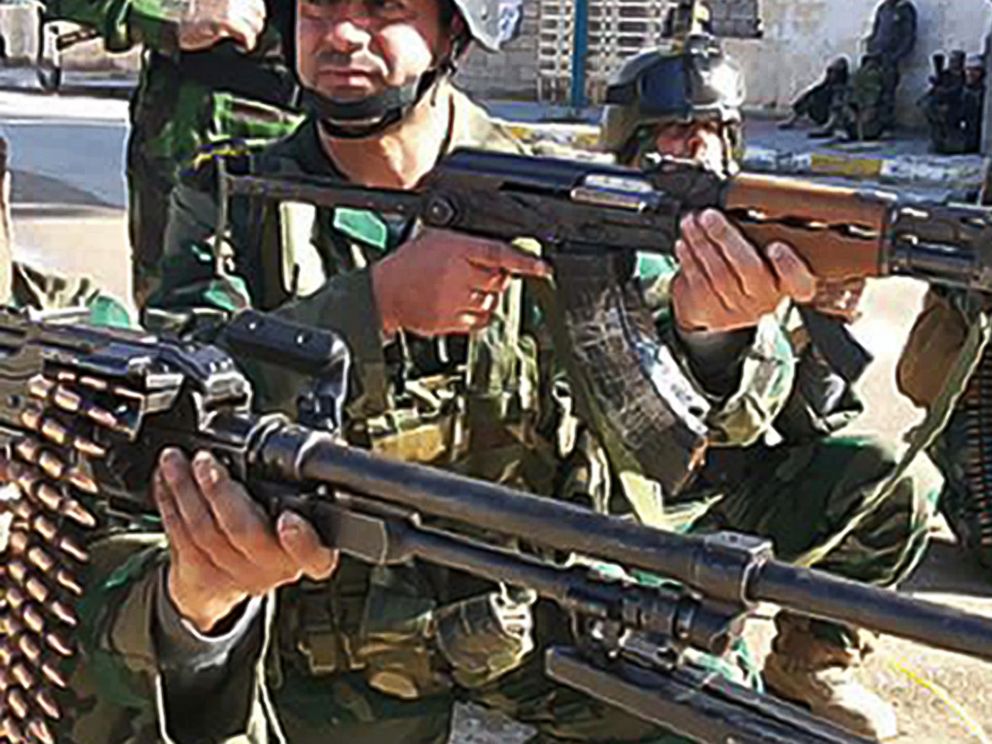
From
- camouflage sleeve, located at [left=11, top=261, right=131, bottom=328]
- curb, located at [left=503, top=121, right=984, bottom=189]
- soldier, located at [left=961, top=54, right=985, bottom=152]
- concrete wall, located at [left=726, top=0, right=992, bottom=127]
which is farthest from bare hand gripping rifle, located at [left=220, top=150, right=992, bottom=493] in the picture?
concrete wall, located at [left=726, top=0, right=992, bottom=127]

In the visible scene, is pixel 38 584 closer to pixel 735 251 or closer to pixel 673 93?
pixel 735 251

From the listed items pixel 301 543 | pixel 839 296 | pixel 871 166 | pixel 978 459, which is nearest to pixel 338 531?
pixel 301 543

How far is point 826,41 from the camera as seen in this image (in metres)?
16.4

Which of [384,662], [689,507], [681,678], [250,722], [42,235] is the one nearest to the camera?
[681,678]

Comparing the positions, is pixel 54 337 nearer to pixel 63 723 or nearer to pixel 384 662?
pixel 63 723

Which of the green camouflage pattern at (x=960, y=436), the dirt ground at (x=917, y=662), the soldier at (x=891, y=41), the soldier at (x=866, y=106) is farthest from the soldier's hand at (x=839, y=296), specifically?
the soldier at (x=891, y=41)

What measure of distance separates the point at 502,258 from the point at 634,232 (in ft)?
0.63

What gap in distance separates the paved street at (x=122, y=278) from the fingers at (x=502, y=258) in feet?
4.71

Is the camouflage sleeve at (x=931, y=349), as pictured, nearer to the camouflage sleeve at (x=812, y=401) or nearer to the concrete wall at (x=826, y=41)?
the camouflage sleeve at (x=812, y=401)

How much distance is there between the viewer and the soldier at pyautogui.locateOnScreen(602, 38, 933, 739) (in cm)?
377

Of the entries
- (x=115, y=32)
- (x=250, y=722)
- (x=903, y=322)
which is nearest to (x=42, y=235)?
(x=903, y=322)

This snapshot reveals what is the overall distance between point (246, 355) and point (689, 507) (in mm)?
1618

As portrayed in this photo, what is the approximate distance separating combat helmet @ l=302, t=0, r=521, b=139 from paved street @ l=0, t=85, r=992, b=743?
1.47 meters

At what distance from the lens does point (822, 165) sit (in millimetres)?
13453
